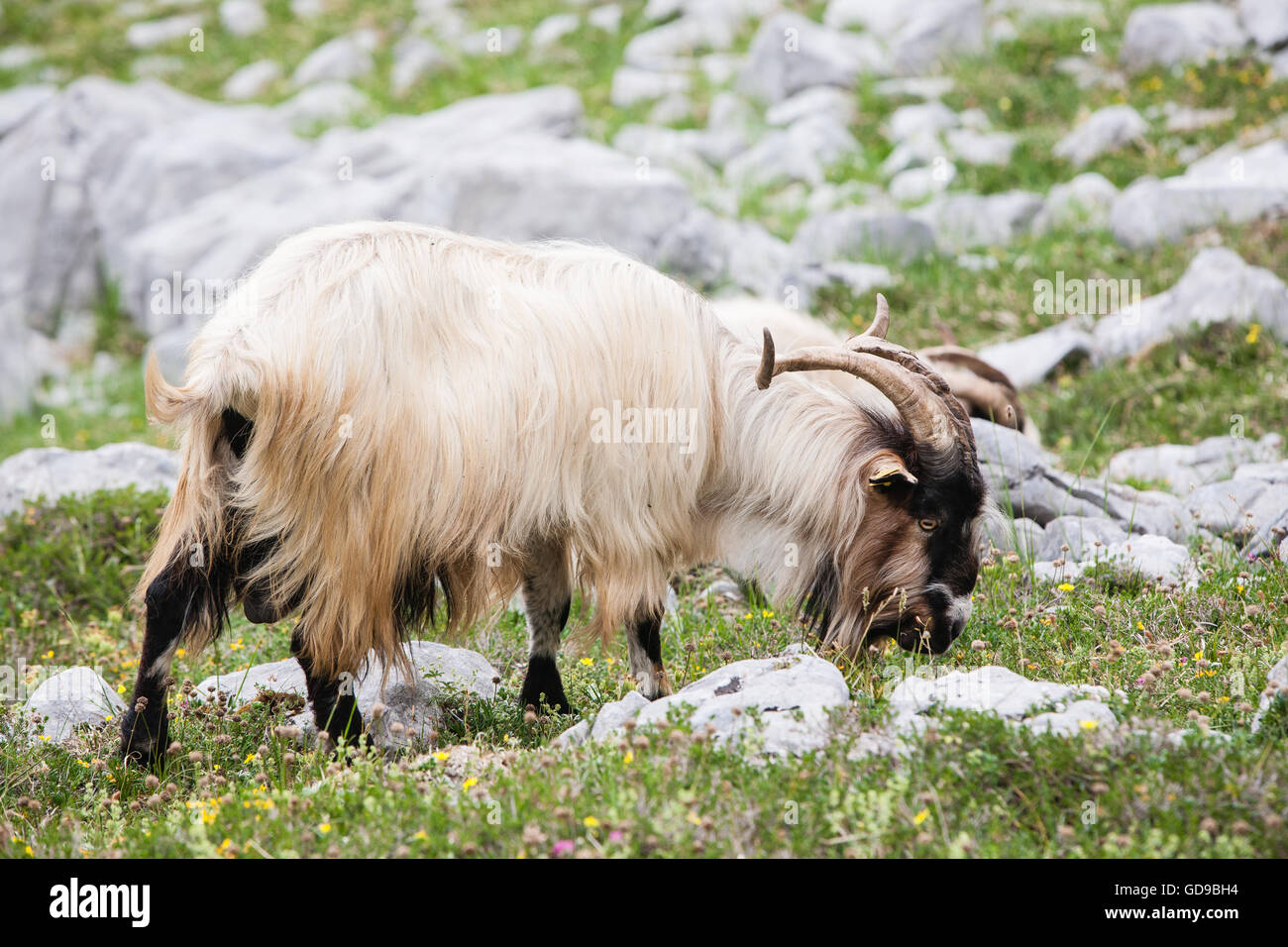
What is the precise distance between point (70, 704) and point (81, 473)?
3329 mm

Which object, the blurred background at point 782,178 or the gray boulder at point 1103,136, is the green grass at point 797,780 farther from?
the gray boulder at point 1103,136

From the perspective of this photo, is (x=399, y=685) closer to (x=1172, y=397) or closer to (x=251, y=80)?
(x=1172, y=397)

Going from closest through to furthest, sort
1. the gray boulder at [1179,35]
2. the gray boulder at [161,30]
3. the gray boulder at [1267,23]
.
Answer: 1. the gray boulder at [1267,23]
2. the gray boulder at [1179,35]
3. the gray boulder at [161,30]

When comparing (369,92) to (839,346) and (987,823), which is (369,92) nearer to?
(839,346)

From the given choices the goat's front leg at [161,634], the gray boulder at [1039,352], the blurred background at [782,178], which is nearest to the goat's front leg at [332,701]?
the goat's front leg at [161,634]

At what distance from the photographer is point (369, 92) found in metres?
17.5

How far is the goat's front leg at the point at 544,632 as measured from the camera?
4.93 m

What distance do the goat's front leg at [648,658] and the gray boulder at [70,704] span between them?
79.3 inches

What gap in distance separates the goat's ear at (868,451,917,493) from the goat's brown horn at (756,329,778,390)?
54 cm

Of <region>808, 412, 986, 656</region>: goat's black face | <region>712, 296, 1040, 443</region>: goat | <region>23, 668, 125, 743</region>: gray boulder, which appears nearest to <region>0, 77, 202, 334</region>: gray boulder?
<region>712, 296, 1040, 443</region>: goat

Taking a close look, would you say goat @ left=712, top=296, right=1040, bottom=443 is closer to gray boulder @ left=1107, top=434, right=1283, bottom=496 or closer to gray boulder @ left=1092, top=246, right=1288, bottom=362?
gray boulder @ left=1107, top=434, right=1283, bottom=496

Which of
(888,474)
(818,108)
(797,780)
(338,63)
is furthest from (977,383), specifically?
(338,63)

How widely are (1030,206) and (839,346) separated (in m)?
7.36

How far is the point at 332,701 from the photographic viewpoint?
4539mm
